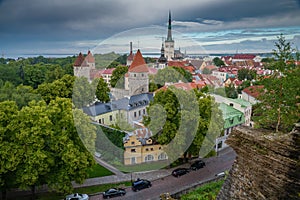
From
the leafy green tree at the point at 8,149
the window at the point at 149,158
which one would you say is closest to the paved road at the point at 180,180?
the window at the point at 149,158

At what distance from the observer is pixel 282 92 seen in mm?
7652

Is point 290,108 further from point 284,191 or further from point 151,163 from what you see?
point 151,163

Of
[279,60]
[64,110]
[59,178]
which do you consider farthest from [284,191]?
[64,110]

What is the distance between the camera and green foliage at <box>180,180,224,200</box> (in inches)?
487

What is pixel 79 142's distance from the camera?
1272 cm

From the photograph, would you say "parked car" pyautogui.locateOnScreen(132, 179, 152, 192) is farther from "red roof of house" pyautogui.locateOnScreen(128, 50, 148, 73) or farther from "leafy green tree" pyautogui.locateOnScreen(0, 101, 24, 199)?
"red roof of house" pyautogui.locateOnScreen(128, 50, 148, 73)

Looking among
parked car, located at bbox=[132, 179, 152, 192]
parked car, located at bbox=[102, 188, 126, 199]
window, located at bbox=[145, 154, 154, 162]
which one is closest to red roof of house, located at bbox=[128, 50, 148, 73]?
window, located at bbox=[145, 154, 154, 162]

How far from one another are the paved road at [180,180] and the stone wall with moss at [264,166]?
8753mm

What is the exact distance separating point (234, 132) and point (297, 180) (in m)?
1.48

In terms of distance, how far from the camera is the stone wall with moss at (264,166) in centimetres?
420

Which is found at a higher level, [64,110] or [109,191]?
[64,110]

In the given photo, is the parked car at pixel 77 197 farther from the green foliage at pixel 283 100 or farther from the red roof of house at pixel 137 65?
the red roof of house at pixel 137 65

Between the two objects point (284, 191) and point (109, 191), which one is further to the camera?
point (109, 191)

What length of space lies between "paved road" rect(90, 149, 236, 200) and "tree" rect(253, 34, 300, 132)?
7336 millimetres
